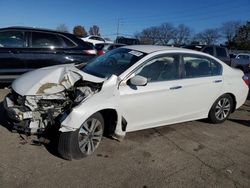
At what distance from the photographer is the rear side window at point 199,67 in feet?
17.0

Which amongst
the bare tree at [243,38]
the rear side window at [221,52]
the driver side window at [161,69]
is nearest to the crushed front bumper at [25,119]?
the driver side window at [161,69]

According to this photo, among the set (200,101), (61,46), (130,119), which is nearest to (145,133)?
(130,119)

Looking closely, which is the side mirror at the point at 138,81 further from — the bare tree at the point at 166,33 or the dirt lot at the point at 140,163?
the bare tree at the point at 166,33

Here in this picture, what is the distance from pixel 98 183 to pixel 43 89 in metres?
1.57

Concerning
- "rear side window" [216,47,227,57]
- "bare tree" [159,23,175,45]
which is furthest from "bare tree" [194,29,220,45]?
"rear side window" [216,47,227,57]

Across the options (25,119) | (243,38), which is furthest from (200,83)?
(243,38)

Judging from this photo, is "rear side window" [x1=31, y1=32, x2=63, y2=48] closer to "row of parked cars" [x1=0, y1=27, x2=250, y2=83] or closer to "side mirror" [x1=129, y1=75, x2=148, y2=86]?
"row of parked cars" [x1=0, y1=27, x2=250, y2=83]

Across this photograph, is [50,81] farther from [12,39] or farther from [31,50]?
[12,39]

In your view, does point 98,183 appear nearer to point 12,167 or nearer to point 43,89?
point 12,167

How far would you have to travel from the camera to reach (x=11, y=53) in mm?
7117

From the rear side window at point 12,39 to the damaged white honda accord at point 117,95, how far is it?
2934mm

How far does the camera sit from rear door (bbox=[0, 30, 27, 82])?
7.11m

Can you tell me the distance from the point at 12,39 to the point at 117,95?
4.30 m

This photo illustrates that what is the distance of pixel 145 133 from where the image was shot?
5133 mm
